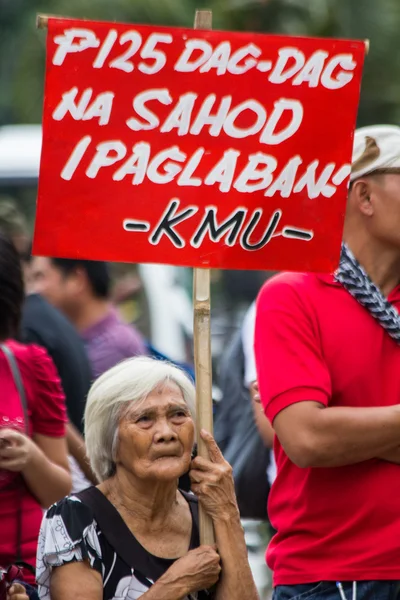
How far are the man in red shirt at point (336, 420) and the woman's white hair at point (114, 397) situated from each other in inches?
10.0

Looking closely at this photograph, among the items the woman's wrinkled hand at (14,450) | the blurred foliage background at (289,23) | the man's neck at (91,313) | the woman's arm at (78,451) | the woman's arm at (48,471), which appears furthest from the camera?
the blurred foliage background at (289,23)

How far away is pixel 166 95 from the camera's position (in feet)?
10.6

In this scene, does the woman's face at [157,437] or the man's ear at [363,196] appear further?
the man's ear at [363,196]

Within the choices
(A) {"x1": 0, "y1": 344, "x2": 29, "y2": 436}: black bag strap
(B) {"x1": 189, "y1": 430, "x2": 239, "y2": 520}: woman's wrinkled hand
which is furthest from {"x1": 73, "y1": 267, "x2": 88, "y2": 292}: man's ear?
(B) {"x1": 189, "y1": 430, "x2": 239, "y2": 520}: woman's wrinkled hand

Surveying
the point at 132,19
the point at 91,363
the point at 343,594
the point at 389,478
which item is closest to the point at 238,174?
the point at 389,478

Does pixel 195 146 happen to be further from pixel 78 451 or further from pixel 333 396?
pixel 78 451

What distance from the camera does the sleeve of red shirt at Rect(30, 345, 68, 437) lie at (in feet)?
12.5

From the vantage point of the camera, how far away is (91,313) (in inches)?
248

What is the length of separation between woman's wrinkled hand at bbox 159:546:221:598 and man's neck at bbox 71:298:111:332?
10.2 ft

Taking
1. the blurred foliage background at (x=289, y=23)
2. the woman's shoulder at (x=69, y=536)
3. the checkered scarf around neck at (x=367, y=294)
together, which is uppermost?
the blurred foliage background at (x=289, y=23)

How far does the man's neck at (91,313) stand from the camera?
20.6 feet

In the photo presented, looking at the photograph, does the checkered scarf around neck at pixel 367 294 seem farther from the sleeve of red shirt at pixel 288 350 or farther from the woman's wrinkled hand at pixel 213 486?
the woman's wrinkled hand at pixel 213 486

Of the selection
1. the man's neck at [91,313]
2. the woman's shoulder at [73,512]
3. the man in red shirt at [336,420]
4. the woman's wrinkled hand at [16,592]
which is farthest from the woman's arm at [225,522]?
the man's neck at [91,313]

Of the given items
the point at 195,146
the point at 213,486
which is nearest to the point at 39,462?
the point at 213,486
